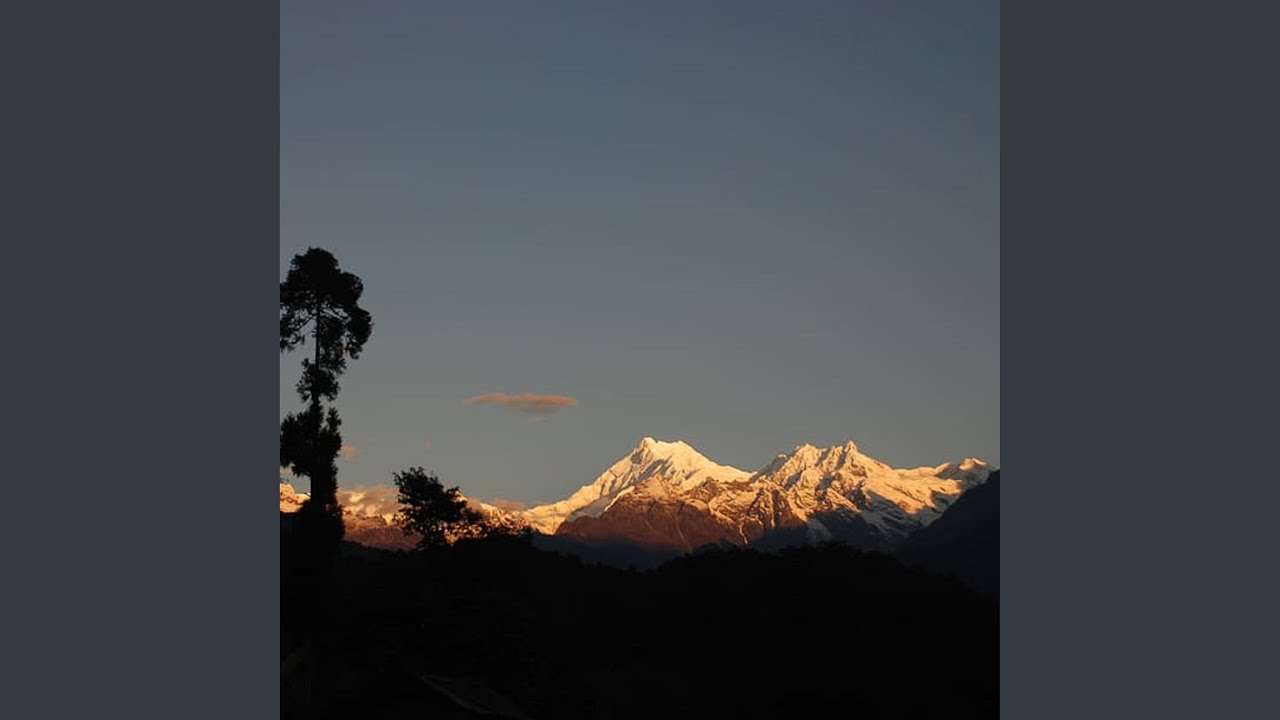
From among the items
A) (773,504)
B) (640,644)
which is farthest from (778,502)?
(640,644)

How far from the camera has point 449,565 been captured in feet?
67.8

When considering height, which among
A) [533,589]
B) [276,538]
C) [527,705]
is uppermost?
[276,538]

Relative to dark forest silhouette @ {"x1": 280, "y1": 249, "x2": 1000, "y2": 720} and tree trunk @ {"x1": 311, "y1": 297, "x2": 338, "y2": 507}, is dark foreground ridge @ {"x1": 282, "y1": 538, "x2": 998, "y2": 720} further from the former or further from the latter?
tree trunk @ {"x1": 311, "y1": 297, "x2": 338, "y2": 507}

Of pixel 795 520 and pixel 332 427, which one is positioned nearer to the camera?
pixel 332 427

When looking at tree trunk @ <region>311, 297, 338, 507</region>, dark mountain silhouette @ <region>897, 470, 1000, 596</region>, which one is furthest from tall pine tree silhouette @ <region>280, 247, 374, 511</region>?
dark mountain silhouette @ <region>897, 470, 1000, 596</region>

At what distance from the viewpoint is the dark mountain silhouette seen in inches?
1236

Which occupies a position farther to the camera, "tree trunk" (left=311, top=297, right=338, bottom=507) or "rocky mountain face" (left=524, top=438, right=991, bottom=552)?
"rocky mountain face" (left=524, top=438, right=991, bottom=552)

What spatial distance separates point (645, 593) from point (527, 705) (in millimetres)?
7105

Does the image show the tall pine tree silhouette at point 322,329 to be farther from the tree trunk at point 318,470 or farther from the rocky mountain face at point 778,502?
the rocky mountain face at point 778,502

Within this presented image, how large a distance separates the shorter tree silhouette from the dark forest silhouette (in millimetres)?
25

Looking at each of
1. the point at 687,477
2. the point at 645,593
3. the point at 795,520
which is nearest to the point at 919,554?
the point at 795,520

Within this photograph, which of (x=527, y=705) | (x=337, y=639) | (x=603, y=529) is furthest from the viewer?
(x=603, y=529)

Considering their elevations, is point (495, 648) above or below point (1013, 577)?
below

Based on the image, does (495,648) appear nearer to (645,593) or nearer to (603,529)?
(645,593)
